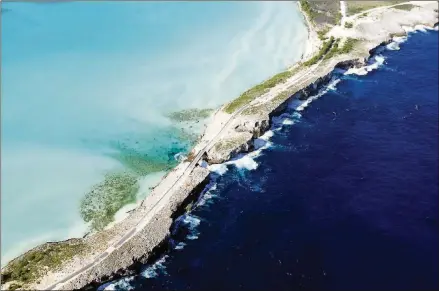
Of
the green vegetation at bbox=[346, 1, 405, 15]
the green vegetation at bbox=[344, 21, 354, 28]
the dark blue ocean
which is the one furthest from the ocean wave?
the green vegetation at bbox=[346, 1, 405, 15]

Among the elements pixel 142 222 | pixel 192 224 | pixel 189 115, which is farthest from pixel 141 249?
pixel 189 115

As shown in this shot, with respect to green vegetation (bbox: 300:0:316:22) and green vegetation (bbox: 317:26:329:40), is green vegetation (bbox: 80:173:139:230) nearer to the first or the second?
green vegetation (bbox: 317:26:329:40)

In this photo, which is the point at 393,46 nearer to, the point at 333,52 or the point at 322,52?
the point at 333,52

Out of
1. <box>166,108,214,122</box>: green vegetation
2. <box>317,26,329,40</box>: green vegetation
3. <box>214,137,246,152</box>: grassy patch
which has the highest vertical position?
<box>317,26,329,40</box>: green vegetation

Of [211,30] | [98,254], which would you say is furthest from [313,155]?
[211,30]

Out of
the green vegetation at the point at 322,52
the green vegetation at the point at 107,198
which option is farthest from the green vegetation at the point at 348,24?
the green vegetation at the point at 107,198

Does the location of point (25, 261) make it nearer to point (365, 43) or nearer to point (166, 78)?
point (166, 78)
